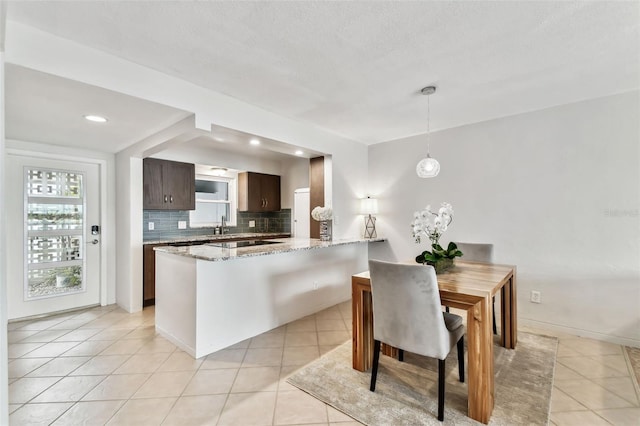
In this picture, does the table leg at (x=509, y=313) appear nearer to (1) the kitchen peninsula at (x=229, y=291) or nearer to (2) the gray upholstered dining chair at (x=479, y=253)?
(2) the gray upholstered dining chair at (x=479, y=253)

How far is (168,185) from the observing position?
4.24m

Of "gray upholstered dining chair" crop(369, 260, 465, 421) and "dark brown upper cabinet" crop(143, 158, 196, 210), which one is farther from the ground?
"dark brown upper cabinet" crop(143, 158, 196, 210)

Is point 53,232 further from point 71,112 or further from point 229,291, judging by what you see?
point 229,291

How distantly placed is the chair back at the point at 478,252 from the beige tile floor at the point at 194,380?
976 mm

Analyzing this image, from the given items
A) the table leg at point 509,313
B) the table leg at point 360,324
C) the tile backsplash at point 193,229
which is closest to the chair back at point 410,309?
the table leg at point 360,324

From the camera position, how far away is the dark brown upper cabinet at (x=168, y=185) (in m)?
4.03

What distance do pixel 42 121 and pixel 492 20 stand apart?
3.80 m

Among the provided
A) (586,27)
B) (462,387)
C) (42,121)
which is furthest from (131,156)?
(586,27)

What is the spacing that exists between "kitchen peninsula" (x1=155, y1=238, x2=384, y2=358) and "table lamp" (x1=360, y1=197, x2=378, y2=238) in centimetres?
105

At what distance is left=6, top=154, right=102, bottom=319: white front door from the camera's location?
3.38m

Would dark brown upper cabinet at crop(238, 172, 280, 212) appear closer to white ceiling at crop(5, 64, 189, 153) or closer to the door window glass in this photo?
white ceiling at crop(5, 64, 189, 153)

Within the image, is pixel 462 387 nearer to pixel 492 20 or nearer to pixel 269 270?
pixel 269 270

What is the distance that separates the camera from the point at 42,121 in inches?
108

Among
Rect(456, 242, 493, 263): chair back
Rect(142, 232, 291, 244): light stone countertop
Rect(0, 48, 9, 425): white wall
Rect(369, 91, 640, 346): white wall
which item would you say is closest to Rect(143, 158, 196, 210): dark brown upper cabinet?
Rect(142, 232, 291, 244): light stone countertop
